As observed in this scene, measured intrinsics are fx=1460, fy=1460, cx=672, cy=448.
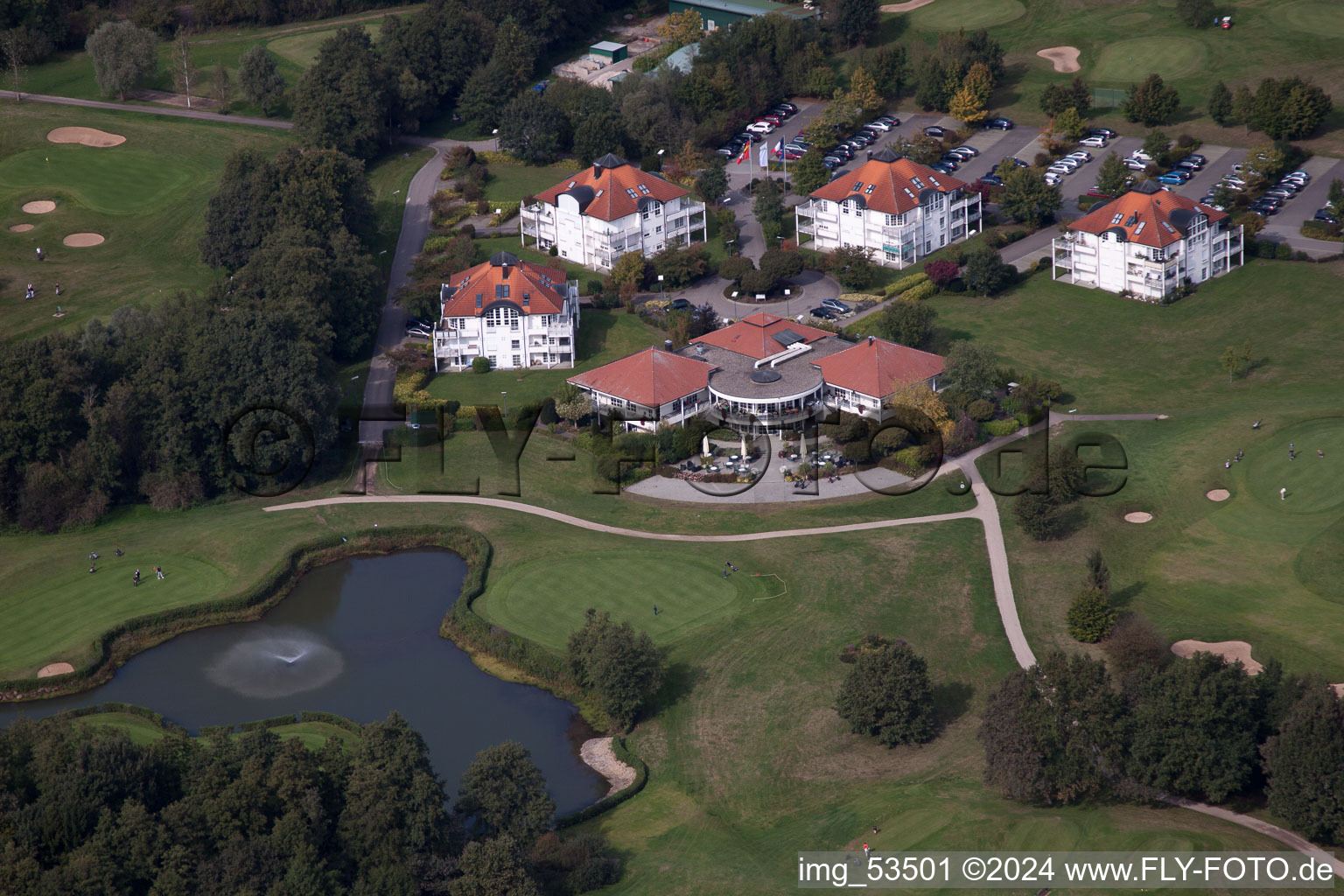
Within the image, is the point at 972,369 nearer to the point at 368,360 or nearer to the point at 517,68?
the point at 368,360

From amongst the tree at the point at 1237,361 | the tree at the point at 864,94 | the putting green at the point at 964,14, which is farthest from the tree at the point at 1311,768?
the putting green at the point at 964,14

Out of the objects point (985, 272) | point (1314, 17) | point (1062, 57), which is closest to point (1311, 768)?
point (985, 272)

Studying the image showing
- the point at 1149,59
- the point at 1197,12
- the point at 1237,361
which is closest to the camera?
the point at 1237,361

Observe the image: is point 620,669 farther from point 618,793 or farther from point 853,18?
point 853,18

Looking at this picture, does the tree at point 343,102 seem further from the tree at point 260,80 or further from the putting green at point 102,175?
the putting green at point 102,175

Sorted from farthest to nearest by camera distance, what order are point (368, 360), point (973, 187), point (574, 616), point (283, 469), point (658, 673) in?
1. point (973, 187)
2. point (368, 360)
3. point (283, 469)
4. point (574, 616)
5. point (658, 673)

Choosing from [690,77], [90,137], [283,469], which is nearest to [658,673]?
[283,469]
